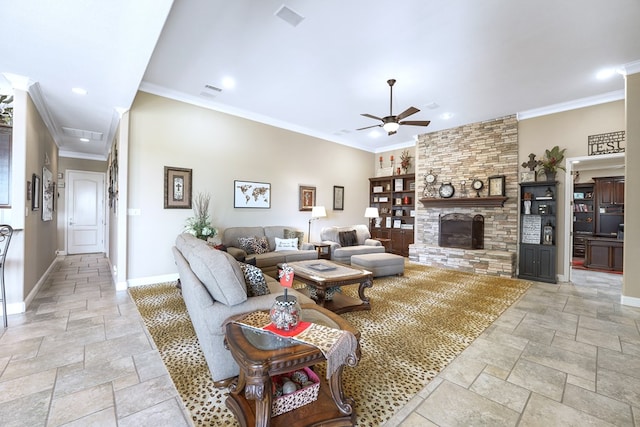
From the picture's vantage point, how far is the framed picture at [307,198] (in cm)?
650

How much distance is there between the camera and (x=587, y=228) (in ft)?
25.0

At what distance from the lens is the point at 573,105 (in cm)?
497

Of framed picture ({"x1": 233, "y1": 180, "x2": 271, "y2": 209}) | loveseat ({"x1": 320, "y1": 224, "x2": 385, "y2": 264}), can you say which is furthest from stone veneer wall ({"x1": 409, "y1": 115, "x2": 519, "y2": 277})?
framed picture ({"x1": 233, "y1": 180, "x2": 271, "y2": 209})

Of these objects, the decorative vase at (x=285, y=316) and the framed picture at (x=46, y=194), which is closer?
the decorative vase at (x=285, y=316)

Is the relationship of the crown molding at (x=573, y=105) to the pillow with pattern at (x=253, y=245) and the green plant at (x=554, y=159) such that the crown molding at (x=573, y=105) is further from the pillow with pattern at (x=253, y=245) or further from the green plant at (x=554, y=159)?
the pillow with pattern at (x=253, y=245)

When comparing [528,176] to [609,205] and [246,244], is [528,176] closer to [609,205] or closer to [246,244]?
[609,205]

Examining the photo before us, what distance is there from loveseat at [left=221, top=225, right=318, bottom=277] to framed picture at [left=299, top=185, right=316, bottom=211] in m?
0.94

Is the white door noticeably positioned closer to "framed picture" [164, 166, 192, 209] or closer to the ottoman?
"framed picture" [164, 166, 192, 209]

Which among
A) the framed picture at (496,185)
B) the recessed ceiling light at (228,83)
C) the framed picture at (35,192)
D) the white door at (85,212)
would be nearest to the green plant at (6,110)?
the framed picture at (35,192)

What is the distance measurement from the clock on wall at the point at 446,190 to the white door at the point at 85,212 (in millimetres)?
8837

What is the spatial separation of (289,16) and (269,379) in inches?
123

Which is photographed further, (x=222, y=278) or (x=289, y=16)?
(x=289, y=16)

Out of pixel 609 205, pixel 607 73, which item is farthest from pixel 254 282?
pixel 609 205

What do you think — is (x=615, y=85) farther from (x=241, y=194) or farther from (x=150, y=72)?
(x=150, y=72)
